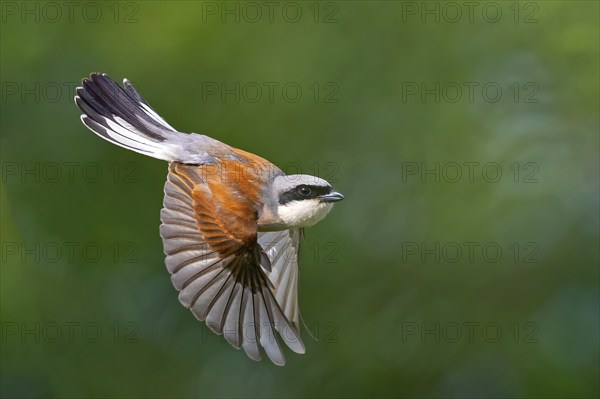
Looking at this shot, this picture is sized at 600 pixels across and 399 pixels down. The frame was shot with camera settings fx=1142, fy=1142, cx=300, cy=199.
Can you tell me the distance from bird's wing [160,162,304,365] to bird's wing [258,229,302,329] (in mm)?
620

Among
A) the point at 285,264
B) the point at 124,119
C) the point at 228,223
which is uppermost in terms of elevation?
the point at 124,119

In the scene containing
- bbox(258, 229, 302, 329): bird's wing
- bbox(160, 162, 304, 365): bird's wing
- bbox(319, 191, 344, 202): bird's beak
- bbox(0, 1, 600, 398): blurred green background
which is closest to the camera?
bbox(160, 162, 304, 365): bird's wing

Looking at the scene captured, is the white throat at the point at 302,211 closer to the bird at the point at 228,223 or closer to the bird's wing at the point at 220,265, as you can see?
the bird at the point at 228,223

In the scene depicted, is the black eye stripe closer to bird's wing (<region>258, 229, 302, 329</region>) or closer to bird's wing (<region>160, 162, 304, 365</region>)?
bird's wing (<region>160, 162, 304, 365</region>)

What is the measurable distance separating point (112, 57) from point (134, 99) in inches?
56.4

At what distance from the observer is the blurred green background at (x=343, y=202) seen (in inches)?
273

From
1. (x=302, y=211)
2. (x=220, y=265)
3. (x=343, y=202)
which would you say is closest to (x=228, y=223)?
(x=220, y=265)

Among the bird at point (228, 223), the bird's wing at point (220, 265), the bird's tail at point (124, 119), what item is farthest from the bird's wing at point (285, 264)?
the bird's tail at point (124, 119)

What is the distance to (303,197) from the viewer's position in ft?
17.2

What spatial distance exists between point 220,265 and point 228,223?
192 millimetres

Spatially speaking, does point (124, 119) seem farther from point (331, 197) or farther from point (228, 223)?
point (331, 197)

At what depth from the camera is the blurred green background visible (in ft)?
22.7

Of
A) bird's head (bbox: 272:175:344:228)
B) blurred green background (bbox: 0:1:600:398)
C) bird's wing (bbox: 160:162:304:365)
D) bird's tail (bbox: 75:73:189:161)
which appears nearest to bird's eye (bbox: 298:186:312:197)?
bird's head (bbox: 272:175:344:228)

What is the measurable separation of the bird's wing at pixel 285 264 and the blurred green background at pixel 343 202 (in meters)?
0.87
